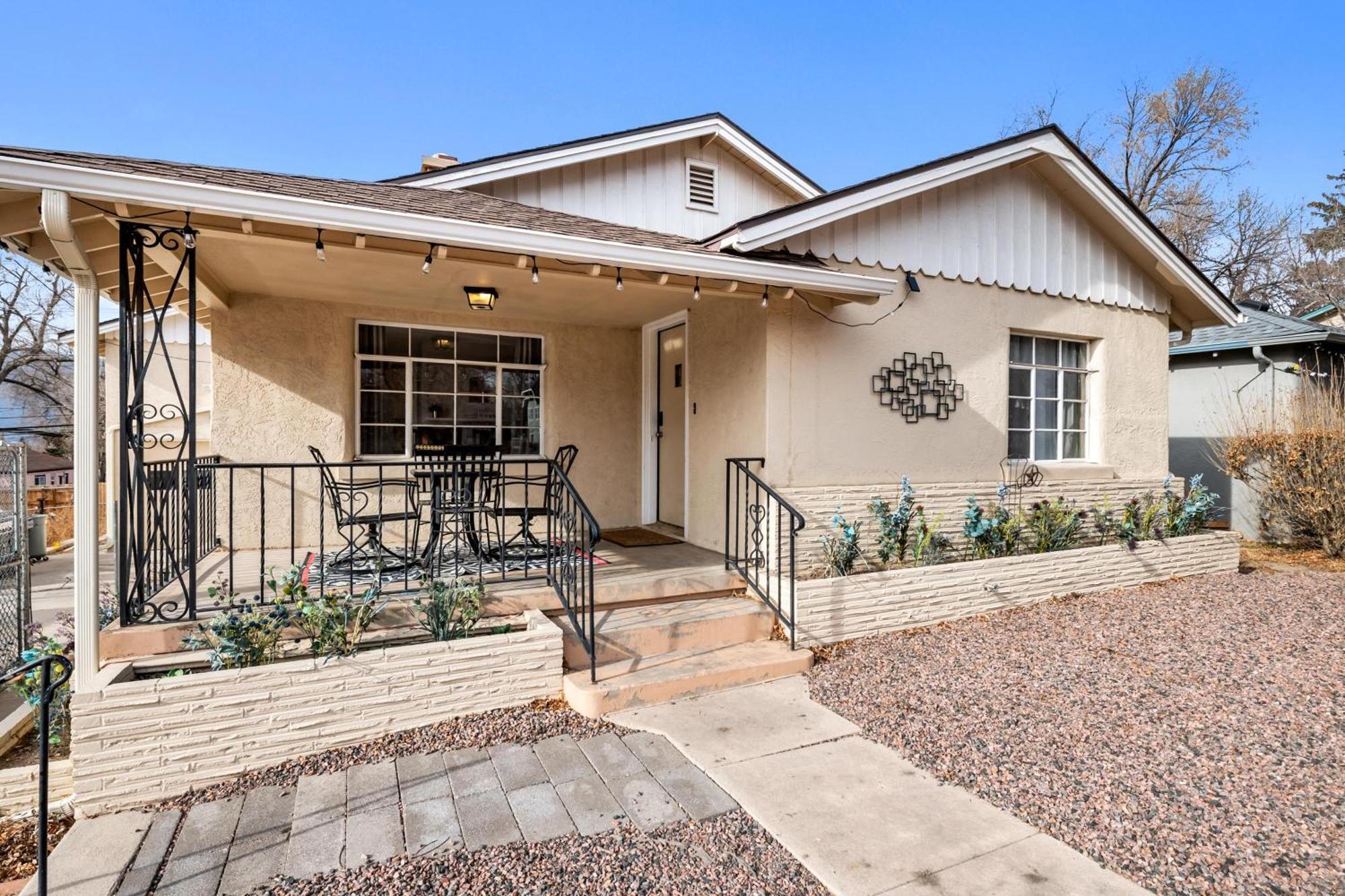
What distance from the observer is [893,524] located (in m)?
5.64

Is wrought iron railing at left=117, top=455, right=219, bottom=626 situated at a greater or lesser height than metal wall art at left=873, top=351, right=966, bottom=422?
lesser

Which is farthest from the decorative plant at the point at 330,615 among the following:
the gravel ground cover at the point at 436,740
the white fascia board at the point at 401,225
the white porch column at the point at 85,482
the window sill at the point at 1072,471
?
the window sill at the point at 1072,471

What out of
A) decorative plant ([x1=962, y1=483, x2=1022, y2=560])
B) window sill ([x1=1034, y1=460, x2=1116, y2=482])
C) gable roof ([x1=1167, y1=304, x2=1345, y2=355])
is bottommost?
decorative plant ([x1=962, y1=483, x2=1022, y2=560])

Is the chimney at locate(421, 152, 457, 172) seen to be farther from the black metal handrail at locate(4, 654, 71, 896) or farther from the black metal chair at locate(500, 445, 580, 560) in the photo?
the black metal handrail at locate(4, 654, 71, 896)

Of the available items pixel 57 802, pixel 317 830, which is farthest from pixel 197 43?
pixel 317 830

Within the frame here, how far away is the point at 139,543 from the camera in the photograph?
12.2ft

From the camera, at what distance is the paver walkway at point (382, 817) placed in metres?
2.50

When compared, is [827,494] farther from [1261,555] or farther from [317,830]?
[1261,555]

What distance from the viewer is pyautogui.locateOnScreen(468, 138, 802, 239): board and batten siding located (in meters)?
8.27

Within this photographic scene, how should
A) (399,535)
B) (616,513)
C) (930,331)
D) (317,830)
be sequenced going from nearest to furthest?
(317,830) → (930,331) → (399,535) → (616,513)

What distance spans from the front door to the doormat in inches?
10.7

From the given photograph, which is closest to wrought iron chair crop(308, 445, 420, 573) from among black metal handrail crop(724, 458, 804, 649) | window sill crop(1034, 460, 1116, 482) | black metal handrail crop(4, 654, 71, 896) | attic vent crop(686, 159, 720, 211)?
black metal handrail crop(4, 654, 71, 896)

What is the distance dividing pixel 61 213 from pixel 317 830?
299cm

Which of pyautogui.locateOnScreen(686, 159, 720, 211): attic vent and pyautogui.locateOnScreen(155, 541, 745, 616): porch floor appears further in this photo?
pyautogui.locateOnScreen(686, 159, 720, 211): attic vent
